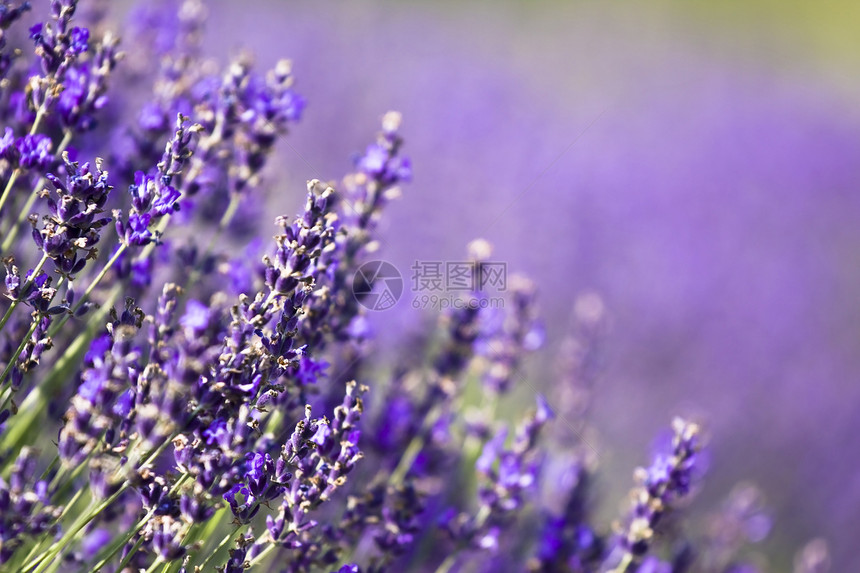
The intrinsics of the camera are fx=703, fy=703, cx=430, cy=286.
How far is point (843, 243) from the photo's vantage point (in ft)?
27.9

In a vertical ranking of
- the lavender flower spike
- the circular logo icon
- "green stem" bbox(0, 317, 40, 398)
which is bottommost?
"green stem" bbox(0, 317, 40, 398)

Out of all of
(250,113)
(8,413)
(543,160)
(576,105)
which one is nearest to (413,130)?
(543,160)

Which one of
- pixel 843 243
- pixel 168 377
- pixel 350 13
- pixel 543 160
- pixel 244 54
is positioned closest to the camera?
pixel 168 377

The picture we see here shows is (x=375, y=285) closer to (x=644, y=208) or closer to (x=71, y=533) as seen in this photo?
(x=71, y=533)

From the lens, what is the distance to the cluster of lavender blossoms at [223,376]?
1.33m

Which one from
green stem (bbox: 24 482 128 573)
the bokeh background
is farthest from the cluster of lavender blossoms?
the bokeh background

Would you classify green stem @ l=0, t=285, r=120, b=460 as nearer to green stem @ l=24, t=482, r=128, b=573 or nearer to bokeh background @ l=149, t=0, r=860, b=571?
green stem @ l=24, t=482, r=128, b=573

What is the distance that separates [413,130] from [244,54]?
6.19 m

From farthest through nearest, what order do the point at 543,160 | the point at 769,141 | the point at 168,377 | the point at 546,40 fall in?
the point at 546,40
the point at 769,141
the point at 543,160
the point at 168,377

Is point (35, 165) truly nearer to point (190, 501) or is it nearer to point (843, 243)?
point (190, 501)

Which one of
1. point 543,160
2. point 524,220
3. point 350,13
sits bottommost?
point 524,220

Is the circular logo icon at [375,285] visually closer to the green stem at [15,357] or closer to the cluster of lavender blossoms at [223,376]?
the cluster of lavender blossoms at [223,376]

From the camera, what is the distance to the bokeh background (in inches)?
Result: 205

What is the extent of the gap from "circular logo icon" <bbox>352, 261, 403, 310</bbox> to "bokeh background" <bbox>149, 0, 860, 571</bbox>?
1.61 ft
